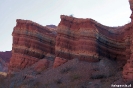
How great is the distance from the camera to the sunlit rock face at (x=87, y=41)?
28.5m

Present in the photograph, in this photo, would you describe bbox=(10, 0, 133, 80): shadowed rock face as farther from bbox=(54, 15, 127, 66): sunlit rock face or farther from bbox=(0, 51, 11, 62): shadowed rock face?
bbox=(0, 51, 11, 62): shadowed rock face

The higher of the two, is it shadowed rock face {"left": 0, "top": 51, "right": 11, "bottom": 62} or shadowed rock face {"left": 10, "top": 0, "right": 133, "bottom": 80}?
shadowed rock face {"left": 10, "top": 0, "right": 133, "bottom": 80}

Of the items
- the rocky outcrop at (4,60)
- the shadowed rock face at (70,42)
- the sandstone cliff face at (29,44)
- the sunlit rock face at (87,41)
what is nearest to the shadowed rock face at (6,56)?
the rocky outcrop at (4,60)

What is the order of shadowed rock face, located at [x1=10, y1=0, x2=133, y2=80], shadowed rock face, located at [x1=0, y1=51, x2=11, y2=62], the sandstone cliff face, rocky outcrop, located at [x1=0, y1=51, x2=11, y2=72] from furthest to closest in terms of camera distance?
1. shadowed rock face, located at [x1=0, y1=51, x2=11, y2=62]
2. rocky outcrop, located at [x1=0, y1=51, x2=11, y2=72]
3. the sandstone cliff face
4. shadowed rock face, located at [x1=10, y1=0, x2=133, y2=80]

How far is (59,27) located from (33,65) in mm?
6648

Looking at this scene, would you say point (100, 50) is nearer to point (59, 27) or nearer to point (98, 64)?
point (98, 64)

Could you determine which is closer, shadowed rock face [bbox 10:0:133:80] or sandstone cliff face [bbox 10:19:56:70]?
shadowed rock face [bbox 10:0:133:80]

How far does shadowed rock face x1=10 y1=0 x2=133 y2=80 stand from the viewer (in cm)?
2870

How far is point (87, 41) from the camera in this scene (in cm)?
2864

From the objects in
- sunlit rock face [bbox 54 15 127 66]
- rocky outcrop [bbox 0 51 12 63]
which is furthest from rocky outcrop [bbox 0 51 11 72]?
sunlit rock face [bbox 54 15 127 66]

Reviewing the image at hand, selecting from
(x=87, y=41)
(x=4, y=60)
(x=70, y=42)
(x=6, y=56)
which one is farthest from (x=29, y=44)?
(x=6, y=56)

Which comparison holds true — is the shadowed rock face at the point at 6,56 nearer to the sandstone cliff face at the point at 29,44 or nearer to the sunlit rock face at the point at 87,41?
the sandstone cliff face at the point at 29,44

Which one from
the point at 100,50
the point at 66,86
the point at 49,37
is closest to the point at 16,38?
the point at 49,37

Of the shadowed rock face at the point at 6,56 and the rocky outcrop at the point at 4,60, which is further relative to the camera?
the shadowed rock face at the point at 6,56
